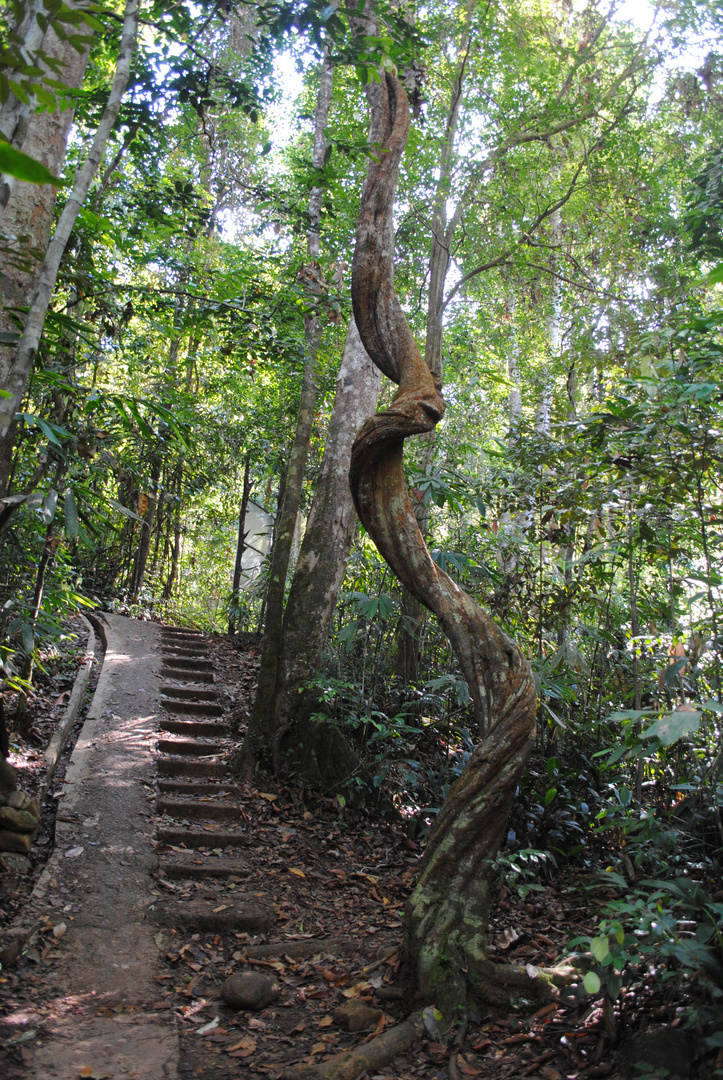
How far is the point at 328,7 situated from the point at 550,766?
16.5 feet

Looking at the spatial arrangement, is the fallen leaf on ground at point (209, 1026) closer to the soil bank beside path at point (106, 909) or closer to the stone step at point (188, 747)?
the soil bank beside path at point (106, 909)

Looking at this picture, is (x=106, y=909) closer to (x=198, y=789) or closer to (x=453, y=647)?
(x=198, y=789)

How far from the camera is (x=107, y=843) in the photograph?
4.61 m

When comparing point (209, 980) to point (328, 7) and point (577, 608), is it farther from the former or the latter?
point (328, 7)

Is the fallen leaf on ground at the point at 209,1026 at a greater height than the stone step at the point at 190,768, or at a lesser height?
lesser

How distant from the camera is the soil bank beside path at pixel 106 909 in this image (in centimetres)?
281

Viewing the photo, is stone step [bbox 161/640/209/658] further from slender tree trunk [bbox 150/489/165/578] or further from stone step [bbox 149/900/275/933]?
stone step [bbox 149/900/275/933]

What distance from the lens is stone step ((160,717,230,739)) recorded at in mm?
6691

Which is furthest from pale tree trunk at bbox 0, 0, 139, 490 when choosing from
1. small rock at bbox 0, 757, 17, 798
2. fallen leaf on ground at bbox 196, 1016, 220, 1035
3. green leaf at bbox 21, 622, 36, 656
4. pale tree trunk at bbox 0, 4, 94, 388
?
fallen leaf on ground at bbox 196, 1016, 220, 1035

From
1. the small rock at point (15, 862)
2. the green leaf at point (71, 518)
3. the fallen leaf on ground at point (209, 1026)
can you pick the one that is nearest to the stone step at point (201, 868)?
the small rock at point (15, 862)

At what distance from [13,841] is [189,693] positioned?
350 centimetres

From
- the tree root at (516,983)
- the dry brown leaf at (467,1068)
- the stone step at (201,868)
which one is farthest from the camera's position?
the stone step at (201,868)

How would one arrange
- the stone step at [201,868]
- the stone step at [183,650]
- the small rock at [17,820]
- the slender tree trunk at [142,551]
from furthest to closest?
the slender tree trunk at [142,551], the stone step at [183,650], the stone step at [201,868], the small rock at [17,820]

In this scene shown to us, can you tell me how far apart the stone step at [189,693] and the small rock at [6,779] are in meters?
3.26
